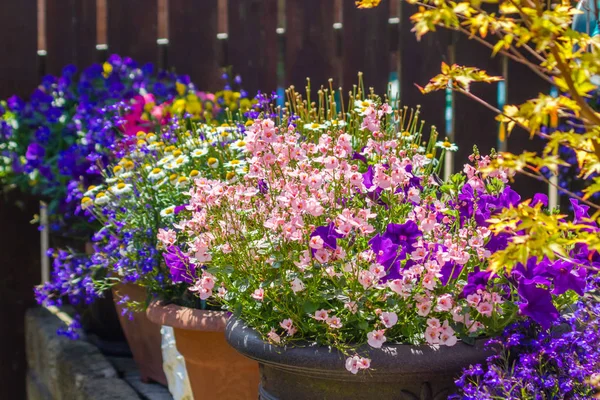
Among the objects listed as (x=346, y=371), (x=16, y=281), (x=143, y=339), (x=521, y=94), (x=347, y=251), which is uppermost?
(x=521, y=94)

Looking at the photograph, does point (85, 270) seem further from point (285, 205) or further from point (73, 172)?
point (285, 205)

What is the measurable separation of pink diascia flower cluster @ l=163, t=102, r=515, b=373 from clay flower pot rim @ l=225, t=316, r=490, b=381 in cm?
2

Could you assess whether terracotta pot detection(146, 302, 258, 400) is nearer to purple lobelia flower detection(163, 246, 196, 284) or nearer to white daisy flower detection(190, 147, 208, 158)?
purple lobelia flower detection(163, 246, 196, 284)

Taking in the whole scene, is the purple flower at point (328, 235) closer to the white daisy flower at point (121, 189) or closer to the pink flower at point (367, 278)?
the pink flower at point (367, 278)

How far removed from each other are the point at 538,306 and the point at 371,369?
13.7 inches

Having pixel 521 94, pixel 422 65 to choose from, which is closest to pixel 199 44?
pixel 422 65

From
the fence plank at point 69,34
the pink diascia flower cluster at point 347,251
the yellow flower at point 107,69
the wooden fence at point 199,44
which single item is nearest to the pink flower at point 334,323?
the pink diascia flower cluster at point 347,251

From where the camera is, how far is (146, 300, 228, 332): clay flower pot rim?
7.43 feet

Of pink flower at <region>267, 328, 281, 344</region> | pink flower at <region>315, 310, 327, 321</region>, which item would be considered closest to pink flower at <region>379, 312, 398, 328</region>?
pink flower at <region>315, 310, 327, 321</region>

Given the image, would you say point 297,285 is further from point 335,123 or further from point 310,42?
point 310,42

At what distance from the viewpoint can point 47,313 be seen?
3941 millimetres

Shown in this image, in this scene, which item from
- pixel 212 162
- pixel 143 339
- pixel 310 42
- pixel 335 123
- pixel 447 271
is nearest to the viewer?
pixel 447 271

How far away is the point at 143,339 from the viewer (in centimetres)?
297

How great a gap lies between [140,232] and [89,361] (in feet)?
2.76
